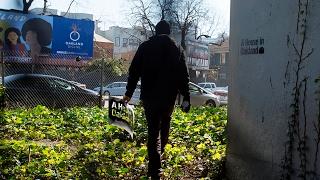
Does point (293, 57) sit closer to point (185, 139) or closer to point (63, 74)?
point (185, 139)

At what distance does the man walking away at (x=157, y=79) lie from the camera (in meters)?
5.27

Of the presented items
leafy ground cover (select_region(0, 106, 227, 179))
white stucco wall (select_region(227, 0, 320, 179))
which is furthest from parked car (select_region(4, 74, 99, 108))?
white stucco wall (select_region(227, 0, 320, 179))

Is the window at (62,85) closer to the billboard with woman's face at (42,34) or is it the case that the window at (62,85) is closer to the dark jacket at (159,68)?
the billboard with woman's face at (42,34)

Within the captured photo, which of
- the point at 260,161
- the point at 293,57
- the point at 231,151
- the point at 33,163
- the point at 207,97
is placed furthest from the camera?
the point at 207,97

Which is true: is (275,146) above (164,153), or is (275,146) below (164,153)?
above

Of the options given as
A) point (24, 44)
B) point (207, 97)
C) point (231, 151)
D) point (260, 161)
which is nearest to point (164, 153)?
point (231, 151)

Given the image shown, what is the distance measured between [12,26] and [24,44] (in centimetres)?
120

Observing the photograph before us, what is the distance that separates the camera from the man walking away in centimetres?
527

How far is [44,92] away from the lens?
16.0 m

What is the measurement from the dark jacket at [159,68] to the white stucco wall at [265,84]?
646mm

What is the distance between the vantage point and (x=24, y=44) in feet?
87.0

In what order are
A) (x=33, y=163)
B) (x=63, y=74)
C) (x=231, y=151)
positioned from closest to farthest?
(x=231, y=151), (x=33, y=163), (x=63, y=74)

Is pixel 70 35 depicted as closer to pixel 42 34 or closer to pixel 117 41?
pixel 42 34

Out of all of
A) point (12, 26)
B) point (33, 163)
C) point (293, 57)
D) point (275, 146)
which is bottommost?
point (33, 163)
